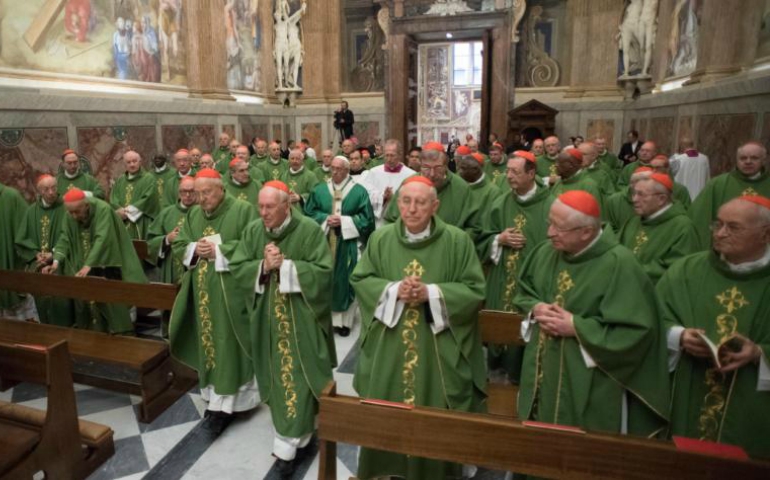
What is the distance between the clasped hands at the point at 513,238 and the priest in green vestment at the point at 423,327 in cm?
171

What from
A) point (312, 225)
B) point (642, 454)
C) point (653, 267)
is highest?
point (312, 225)

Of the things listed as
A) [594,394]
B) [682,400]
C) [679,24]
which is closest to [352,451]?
[594,394]

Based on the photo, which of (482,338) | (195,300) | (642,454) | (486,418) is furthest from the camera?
(195,300)

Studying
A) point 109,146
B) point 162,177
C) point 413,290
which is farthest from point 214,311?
point 109,146

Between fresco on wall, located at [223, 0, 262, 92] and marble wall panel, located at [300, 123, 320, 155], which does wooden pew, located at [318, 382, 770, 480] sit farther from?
marble wall panel, located at [300, 123, 320, 155]

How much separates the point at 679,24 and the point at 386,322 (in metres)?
13.3

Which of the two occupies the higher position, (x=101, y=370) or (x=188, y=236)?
(x=188, y=236)

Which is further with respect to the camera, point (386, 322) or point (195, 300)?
point (195, 300)

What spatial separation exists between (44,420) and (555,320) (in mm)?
3319

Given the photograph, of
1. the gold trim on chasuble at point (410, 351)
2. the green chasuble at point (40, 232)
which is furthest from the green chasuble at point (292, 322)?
the green chasuble at point (40, 232)

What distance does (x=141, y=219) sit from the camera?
7668 mm

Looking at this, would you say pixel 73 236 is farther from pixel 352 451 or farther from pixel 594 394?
pixel 594 394

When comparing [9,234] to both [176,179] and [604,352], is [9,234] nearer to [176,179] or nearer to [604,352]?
[176,179]

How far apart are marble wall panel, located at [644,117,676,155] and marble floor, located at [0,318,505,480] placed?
10.4m
